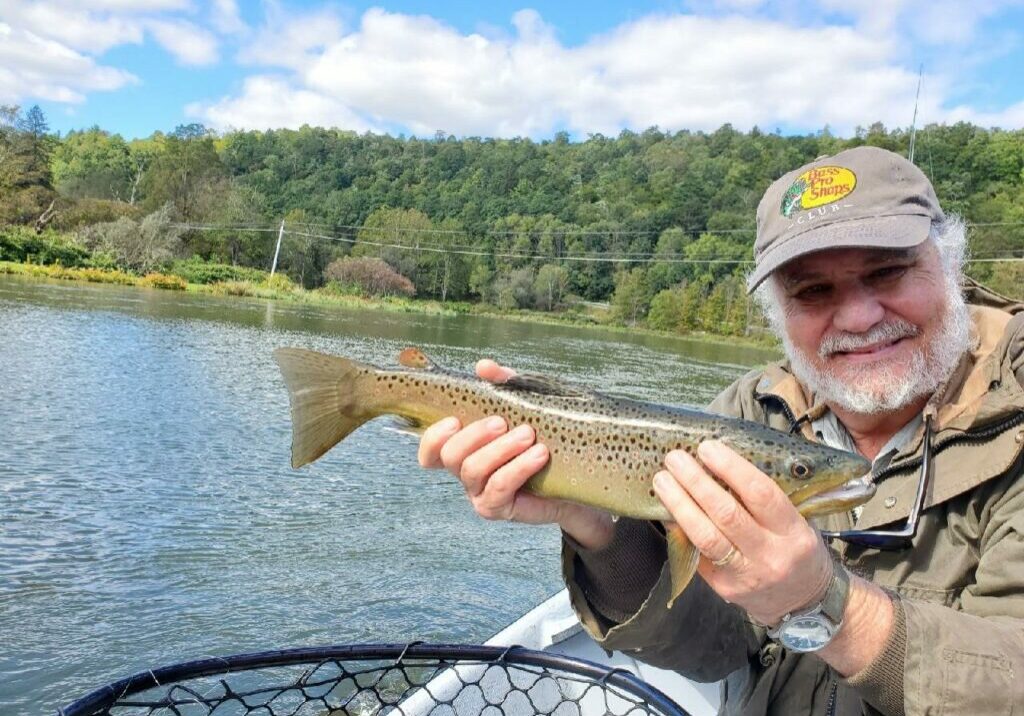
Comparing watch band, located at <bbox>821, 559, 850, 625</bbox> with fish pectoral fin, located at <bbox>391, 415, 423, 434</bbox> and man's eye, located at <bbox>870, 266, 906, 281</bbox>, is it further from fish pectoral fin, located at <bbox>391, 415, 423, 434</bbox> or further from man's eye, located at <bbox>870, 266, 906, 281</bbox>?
fish pectoral fin, located at <bbox>391, 415, 423, 434</bbox>

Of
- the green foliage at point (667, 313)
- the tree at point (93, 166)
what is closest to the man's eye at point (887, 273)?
the green foliage at point (667, 313)

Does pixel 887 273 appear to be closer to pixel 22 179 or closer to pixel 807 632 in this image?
pixel 807 632

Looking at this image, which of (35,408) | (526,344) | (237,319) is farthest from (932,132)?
(35,408)

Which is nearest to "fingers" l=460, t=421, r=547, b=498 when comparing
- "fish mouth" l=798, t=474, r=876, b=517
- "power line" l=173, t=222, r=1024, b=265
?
"fish mouth" l=798, t=474, r=876, b=517

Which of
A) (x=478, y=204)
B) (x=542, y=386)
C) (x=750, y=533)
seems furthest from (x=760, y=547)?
(x=478, y=204)

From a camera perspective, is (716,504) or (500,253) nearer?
(716,504)

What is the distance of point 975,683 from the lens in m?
2.02

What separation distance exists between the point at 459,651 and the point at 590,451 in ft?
3.33

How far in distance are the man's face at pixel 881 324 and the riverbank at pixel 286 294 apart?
2196 inches

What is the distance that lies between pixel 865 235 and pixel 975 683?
1.61 metres

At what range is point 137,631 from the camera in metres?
6.56

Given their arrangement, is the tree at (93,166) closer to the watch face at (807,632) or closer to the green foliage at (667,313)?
the green foliage at (667,313)

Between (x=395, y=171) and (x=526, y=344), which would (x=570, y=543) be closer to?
(x=526, y=344)

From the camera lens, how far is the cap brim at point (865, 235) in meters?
2.87
